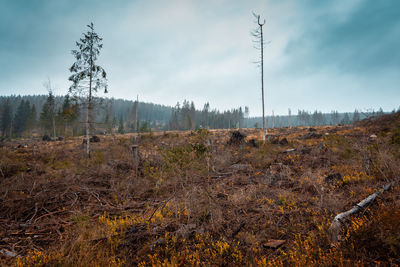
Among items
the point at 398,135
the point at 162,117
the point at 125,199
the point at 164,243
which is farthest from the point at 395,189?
the point at 162,117

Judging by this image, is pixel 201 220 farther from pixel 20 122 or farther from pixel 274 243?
pixel 20 122

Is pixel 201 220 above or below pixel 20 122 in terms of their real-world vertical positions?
below

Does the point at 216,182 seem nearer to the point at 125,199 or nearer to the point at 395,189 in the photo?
the point at 125,199

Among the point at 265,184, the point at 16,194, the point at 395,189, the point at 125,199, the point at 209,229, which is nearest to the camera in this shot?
the point at 209,229

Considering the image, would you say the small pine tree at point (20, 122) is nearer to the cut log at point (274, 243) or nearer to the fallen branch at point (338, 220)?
the cut log at point (274, 243)

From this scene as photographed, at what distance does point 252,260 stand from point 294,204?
2646mm

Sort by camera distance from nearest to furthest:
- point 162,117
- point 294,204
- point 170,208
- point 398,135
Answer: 1. point 294,204
2. point 170,208
3. point 398,135
4. point 162,117

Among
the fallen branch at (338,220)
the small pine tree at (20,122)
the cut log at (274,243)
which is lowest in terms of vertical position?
the cut log at (274,243)

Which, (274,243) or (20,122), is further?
(20,122)

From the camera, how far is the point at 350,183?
5.71m

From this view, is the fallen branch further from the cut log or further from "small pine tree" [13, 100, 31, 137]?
"small pine tree" [13, 100, 31, 137]

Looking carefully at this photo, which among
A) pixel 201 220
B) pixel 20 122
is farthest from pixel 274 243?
pixel 20 122

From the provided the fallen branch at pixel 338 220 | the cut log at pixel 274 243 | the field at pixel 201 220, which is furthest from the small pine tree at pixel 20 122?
the fallen branch at pixel 338 220

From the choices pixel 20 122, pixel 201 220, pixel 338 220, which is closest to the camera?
pixel 338 220
